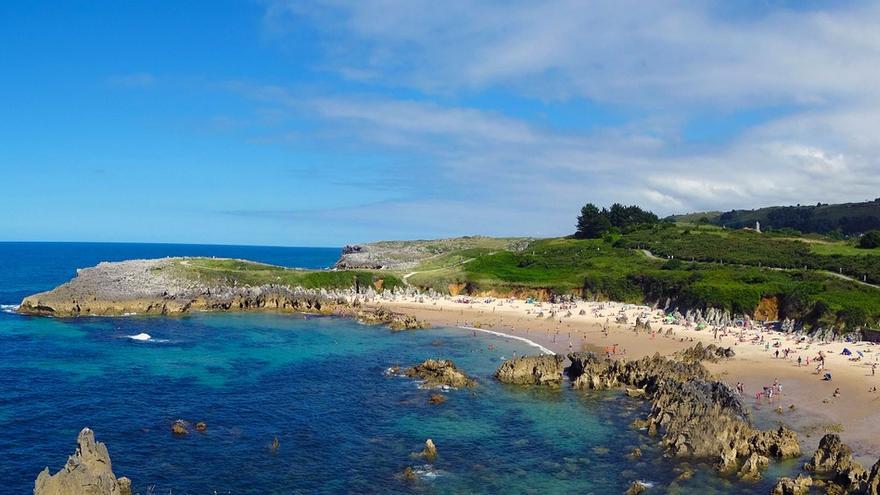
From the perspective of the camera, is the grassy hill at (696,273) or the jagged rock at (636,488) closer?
the jagged rock at (636,488)

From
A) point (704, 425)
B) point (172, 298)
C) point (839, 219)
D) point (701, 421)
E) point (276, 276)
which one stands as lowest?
point (704, 425)

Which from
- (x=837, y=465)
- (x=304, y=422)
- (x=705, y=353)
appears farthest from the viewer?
(x=705, y=353)

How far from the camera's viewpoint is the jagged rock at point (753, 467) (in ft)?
107

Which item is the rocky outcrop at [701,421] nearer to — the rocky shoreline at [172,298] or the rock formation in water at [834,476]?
the rock formation in water at [834,476]

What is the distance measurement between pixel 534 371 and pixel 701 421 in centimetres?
1680

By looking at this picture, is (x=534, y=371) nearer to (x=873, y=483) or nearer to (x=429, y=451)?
(x=429, y=451)

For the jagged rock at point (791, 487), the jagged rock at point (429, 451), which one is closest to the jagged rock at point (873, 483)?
the jagged rock at point (791, 487)

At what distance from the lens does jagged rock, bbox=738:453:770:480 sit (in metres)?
32.7

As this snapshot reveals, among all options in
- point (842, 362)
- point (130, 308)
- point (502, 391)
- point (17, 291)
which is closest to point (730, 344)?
point (842, 362)

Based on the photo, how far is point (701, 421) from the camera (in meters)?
36.8

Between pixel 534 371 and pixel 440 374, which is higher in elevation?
pixel 534 371

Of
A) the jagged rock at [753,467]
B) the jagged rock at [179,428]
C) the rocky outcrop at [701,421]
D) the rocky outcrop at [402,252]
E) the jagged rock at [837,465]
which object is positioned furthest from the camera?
the rocky outcrop at [402,252]

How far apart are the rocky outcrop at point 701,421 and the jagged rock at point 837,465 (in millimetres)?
1741

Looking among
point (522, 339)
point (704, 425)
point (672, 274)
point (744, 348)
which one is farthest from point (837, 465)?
point (672, 274)
